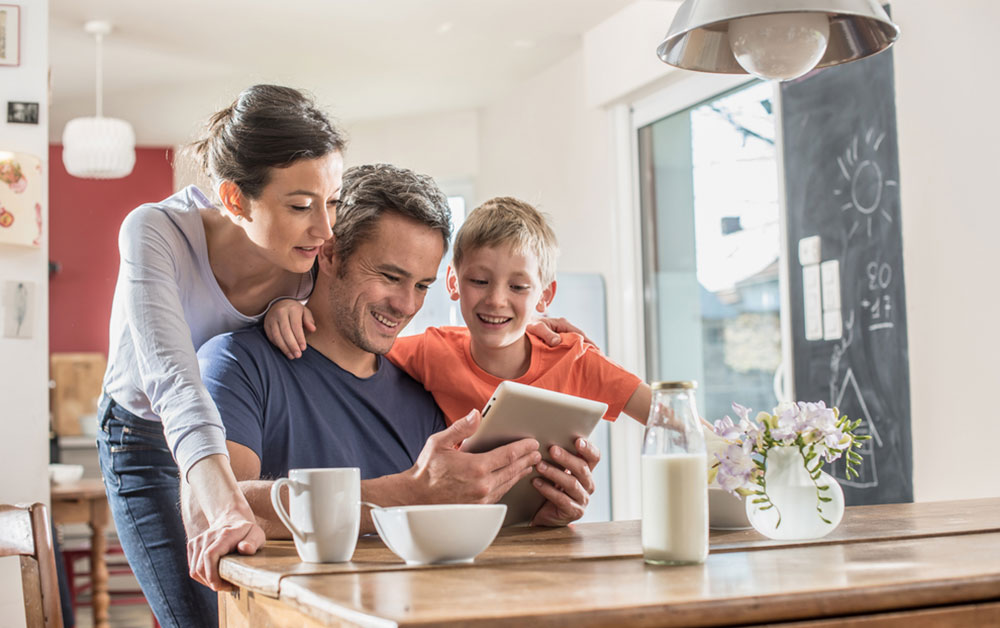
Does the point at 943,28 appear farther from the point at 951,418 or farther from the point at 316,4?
the point at 316,4

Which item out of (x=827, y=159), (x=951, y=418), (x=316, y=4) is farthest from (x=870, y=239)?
(x=316, y=4)

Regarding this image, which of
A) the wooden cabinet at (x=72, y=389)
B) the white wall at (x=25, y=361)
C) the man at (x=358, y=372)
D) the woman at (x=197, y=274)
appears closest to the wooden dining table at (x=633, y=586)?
the man at (x=358, y=372)

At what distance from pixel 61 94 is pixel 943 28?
4823 millimetres

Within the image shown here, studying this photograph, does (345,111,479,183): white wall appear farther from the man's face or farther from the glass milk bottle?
the glass milk bottle

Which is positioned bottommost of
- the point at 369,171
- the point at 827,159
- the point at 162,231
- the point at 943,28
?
the point at 162,231

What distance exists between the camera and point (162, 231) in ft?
5.57

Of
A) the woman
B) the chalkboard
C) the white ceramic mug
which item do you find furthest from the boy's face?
the chalkboard

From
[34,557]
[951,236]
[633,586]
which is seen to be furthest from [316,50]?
[633,586]

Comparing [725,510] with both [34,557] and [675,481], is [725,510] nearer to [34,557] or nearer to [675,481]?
[675,481]

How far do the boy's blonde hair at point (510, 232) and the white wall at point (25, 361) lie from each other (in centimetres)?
190

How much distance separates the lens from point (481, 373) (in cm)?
194

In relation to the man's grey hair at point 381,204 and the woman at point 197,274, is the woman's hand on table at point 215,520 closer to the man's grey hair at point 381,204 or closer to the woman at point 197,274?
the woman at point 197,274

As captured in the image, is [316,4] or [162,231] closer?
[162,231]

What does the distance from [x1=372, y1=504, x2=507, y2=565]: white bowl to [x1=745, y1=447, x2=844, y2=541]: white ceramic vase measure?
1.34 feet
